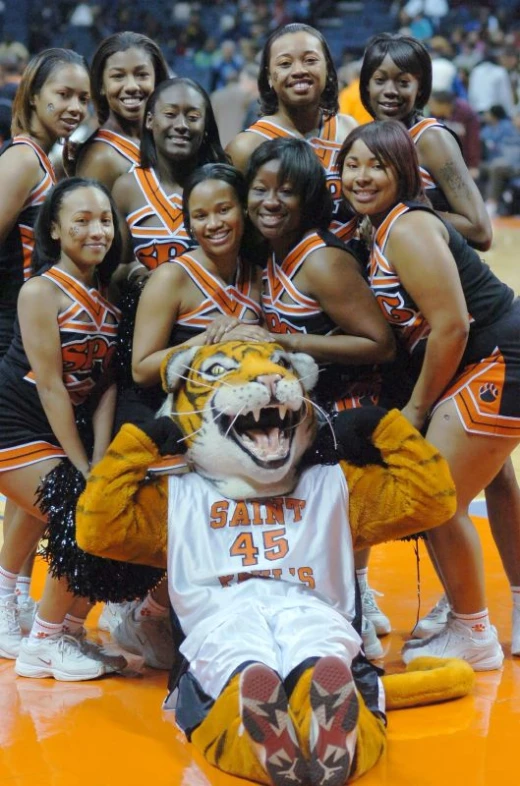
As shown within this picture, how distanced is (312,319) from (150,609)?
2.85 ft

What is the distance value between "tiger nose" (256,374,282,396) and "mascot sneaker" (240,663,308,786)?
23.7 inches

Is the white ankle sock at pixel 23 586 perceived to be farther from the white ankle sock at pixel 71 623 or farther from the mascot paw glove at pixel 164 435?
the mascot paw glove at pixel 164 435

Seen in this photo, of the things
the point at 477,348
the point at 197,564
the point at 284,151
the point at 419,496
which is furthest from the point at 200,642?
the point at 284,151

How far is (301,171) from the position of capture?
2.91m

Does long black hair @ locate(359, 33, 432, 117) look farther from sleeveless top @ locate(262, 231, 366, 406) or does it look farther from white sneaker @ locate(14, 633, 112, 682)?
white sneaker @ locate(14, 633, 112, 682)

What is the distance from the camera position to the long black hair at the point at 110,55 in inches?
133

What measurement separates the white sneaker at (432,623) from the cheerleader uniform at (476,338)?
0.61 meters

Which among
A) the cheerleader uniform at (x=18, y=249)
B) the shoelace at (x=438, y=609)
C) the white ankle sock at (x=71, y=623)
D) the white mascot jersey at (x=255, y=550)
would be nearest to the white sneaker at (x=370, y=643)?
the shoelace at (x=438, y=609)

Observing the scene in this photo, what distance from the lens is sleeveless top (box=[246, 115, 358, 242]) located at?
317 cm

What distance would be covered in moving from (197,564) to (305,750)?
1.59ft

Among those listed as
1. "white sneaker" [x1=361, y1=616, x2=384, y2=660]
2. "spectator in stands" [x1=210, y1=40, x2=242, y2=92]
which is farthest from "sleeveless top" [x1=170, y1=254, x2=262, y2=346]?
"spectator in stands" [x1=210, y1=40, x2=242, y2=92]

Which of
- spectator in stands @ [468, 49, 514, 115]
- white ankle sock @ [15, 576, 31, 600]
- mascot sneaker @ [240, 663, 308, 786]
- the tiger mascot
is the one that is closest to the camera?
mascot sneaker @ [240, 663, 308, 786]

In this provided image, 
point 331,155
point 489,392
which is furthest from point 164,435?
point 331,155

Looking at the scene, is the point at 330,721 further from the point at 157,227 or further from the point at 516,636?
the point at 157,227
